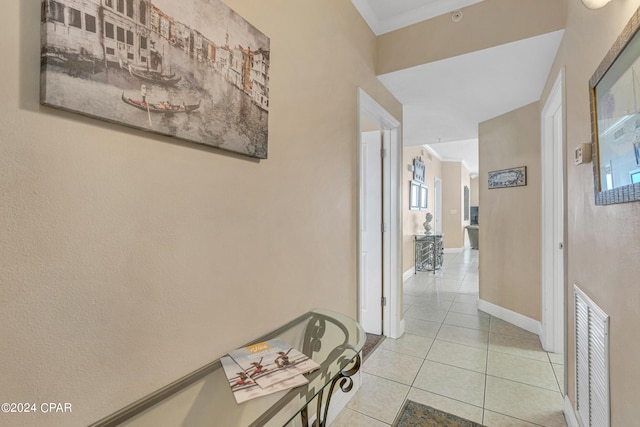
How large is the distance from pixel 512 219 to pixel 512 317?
1.10 meters

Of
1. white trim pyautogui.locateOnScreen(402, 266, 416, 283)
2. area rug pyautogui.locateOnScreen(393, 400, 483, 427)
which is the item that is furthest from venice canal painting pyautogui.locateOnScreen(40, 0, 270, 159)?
white trim pyautogui.locateOnScreen(402, 266, 416, 283)

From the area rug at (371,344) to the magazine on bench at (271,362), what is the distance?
1.66m

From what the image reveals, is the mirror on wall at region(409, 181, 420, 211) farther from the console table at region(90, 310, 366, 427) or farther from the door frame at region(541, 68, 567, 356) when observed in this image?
the console table at region(90, 310, 366, 427)

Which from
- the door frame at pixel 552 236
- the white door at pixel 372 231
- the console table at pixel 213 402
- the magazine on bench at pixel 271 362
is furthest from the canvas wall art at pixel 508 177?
the magazine on bench at pixel 271 362

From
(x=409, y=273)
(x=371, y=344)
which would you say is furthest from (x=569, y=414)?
(x=409, y=273)

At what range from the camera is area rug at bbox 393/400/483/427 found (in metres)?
1.70

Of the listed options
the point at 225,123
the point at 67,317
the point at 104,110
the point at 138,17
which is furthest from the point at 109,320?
the point at 138,17

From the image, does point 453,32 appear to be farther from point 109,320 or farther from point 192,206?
point 109,320

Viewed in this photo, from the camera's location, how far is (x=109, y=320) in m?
0.73

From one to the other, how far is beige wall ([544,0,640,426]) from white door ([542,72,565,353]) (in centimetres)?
98

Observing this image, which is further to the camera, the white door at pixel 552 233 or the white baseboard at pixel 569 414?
the white door at pixel 552 233

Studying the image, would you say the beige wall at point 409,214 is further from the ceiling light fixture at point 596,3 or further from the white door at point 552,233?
the ceiling light fixture at point 596,3

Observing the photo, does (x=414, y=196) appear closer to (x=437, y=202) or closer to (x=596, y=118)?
(x=437, y=202)

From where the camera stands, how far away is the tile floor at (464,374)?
1.81m
